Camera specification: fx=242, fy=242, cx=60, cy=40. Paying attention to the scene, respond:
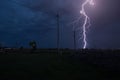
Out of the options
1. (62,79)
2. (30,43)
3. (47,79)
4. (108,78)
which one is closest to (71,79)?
(62,79)

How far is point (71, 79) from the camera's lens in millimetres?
17781

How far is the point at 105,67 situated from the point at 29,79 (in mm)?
9725

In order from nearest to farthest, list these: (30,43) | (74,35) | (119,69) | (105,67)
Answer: (119,69)
(105,67)
(74,35)
(30,43)

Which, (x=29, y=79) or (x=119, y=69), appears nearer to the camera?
(x=29, y=79)

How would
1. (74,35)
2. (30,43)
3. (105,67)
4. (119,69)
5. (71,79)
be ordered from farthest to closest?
(30,43) < (74,35) < (105,67) < (119,69) < (71,79)

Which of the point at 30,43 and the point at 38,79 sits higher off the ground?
the point at 30,43

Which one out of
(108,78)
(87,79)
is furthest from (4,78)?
(108,78)

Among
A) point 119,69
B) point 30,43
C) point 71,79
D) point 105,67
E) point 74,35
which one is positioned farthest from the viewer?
point 30,43

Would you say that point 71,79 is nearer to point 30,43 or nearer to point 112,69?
point 112,69

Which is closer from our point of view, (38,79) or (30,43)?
(38,79)

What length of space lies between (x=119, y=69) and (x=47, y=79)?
747 centimetres

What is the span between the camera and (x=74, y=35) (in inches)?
3514

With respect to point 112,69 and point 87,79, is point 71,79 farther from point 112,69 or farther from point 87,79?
point 112,69

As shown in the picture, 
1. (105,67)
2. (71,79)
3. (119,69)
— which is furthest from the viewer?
(105,67)
